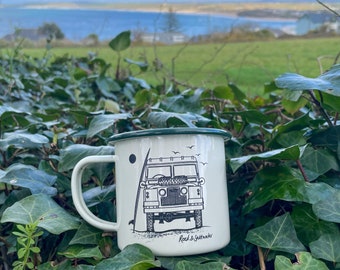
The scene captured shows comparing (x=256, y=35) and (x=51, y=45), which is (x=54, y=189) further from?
(x=256, y=35)

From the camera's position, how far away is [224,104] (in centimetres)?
113

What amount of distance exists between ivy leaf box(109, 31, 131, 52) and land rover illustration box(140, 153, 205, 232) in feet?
2.96

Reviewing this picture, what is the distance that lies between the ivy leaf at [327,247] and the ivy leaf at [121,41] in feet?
3.17

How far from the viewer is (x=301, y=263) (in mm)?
540

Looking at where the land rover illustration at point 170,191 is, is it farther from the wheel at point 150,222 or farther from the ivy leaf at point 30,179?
the ivy leaf at point 30,179

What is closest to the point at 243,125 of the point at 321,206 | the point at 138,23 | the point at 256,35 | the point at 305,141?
the point at 305,141

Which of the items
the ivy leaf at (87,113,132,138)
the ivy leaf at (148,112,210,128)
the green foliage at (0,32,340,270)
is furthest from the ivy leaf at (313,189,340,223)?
the ivy leaf at (87,113,132,138)

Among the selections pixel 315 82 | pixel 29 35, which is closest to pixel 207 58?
pixel 29 35

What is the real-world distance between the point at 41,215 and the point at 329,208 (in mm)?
352

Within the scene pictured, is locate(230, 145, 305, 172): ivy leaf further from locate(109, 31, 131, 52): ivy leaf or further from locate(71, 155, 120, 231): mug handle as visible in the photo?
locate(109, 31, 131, 52): ivy leaf

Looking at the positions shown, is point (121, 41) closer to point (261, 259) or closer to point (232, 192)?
point (232, 192)

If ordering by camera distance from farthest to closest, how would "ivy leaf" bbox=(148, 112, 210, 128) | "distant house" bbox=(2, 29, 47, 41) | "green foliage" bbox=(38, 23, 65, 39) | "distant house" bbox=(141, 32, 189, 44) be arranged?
"green foliage" bbox=(38, 23, 65, 39) → "distant house" bbox=(2, 29, 47, 41) → "distant house" bbox=(141, 32, 189, 44) → "ivy leaf" bbox=(148, 112, 210, 128)

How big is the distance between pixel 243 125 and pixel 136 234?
377 mm

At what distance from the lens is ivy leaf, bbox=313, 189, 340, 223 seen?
59 cm
